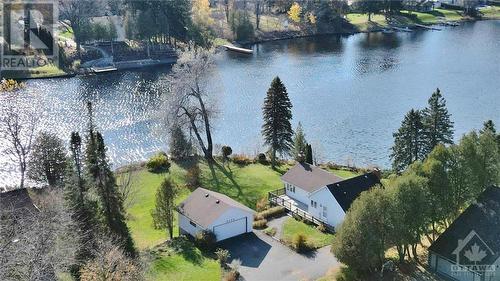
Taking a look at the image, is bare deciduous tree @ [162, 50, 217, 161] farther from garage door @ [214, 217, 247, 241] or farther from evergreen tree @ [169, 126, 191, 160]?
garage door @ [214, 217, 247, 241]

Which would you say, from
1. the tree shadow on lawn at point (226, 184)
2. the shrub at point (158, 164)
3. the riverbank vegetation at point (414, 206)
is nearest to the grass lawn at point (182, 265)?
the riverbank vegetation at point (414, 206)

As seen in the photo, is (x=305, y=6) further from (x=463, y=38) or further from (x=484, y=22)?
(x=484, y=22)

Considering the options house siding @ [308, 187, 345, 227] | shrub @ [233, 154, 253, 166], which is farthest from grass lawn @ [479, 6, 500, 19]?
house siding @ [308, 187, 345, 227]

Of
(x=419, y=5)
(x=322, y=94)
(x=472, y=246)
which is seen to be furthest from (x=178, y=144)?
(x=419, y=5)

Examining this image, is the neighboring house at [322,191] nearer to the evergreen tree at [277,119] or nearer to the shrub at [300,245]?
the shrub at [300,245]

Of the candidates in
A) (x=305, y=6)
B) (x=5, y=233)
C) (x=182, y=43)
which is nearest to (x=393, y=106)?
(x=182, y=43)
